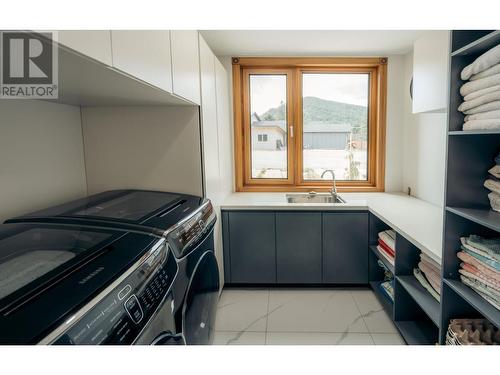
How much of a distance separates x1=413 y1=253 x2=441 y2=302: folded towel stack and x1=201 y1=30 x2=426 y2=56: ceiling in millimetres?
1673

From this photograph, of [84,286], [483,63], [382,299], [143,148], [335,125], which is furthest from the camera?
[335,125]

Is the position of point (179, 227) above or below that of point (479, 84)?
below

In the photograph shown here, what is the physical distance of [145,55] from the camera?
1085 mm

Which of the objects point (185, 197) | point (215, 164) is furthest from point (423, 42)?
point (185, 197)

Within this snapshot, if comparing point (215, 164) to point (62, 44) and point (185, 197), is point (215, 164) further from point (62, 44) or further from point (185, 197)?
point (62, 44)

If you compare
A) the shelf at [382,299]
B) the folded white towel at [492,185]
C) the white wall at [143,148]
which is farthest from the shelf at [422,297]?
the white wall at [143,148]

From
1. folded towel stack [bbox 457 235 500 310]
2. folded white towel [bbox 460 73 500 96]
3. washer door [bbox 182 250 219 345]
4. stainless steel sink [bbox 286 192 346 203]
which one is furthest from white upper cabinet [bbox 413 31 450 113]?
washer door [bbox 182 250 219 345]

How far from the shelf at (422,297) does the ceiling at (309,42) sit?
5.87 ft

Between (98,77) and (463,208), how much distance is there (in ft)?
4.97

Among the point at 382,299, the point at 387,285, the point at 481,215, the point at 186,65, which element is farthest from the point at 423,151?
the point at 186,65

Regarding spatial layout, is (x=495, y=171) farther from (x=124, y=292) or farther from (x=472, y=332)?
(x=124, y=292)

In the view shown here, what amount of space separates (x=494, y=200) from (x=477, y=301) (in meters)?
0.41

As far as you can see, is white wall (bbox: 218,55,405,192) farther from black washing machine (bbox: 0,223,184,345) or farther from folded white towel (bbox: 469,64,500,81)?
black washing machine (bbox: 0,223,184,345)

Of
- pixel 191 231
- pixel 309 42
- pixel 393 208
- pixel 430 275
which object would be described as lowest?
pixel 430 275
